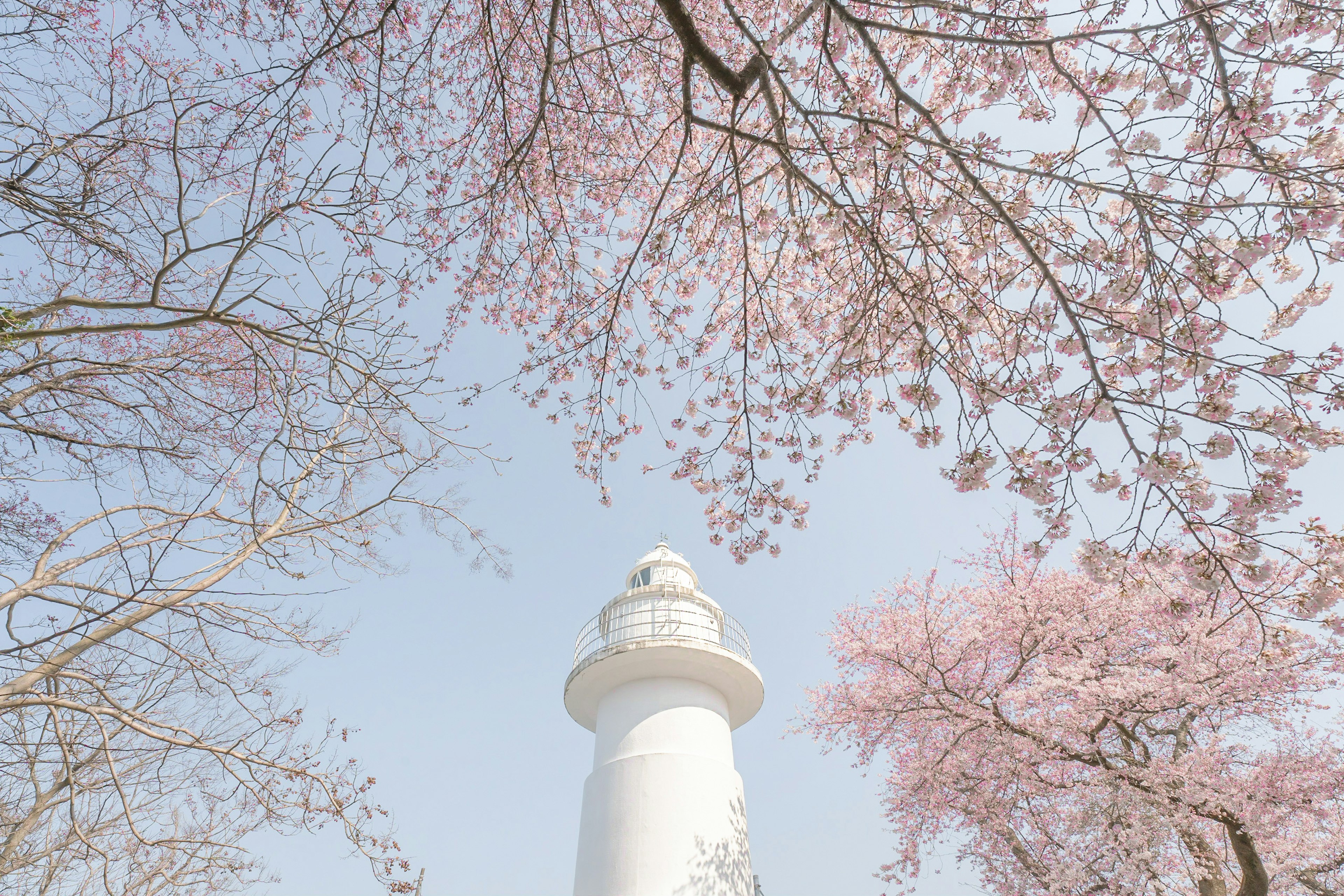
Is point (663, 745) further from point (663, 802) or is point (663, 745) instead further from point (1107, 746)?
point (1107, 746)

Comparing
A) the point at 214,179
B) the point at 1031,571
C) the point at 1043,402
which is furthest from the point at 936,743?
the point at 214,179

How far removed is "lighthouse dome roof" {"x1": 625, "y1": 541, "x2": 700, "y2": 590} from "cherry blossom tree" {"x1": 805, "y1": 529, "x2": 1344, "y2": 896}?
3.34 meters

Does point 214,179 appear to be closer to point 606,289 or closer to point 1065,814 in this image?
point 606,289

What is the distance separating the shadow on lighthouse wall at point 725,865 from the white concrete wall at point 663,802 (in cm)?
1

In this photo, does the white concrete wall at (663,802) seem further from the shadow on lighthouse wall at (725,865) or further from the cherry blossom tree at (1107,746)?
the cherry blossom tree at (1107,746)

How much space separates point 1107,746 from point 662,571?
624 centimetres

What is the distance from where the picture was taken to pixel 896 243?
3.46 m

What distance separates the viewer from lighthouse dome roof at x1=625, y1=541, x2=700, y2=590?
1054 centimetres

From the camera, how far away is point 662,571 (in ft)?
35.0

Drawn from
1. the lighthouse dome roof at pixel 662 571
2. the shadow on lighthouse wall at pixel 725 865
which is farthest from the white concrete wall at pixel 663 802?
the lighthouse dome roof at pixel 662 571

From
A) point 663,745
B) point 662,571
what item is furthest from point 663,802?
point 662,571

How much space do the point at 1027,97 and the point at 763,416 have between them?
2254 mm

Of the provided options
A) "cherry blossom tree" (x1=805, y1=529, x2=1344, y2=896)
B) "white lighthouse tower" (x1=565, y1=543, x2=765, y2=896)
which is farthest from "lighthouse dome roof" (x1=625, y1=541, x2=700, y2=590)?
"cherry blossom tree" (x1=805, y1=529, x2=1344, y2=896)

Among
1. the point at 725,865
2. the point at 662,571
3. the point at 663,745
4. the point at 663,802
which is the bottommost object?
the point at 725,865
